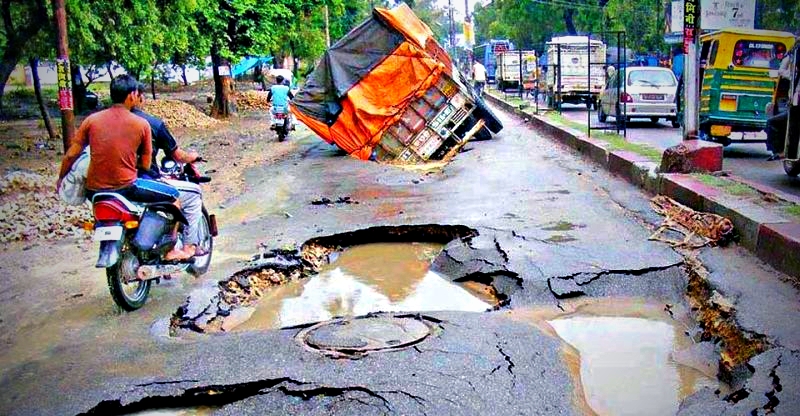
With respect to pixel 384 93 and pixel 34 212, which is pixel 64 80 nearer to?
pixel 34 212

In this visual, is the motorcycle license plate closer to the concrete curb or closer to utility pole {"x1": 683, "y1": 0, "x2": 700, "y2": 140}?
the concrete curb

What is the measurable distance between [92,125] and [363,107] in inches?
373

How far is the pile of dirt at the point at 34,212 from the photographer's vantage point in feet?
26.9

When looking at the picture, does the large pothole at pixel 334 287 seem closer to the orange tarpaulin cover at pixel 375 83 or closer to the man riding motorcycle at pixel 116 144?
the man riding motorcycle at pixel 116 144

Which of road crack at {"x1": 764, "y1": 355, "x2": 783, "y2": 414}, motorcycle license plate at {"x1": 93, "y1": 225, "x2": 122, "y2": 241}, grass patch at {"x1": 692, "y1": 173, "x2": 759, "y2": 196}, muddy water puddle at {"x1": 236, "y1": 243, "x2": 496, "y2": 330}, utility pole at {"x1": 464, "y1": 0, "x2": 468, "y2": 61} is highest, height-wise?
utility pole at {"x1": 464, "y1": 0, "x2": 468, "y2": 61}

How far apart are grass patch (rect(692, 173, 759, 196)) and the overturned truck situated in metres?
6.37

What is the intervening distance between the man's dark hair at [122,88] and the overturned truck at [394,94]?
9.12 meters

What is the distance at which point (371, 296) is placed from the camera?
619 centimetres

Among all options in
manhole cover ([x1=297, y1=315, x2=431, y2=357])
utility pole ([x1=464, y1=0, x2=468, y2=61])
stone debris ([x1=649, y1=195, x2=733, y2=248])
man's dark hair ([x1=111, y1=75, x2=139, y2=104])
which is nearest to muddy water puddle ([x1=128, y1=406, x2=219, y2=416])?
manhole cover ([x1=297, y1=315, x2=431, y2=357])

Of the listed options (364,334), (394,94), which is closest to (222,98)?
(394,94)

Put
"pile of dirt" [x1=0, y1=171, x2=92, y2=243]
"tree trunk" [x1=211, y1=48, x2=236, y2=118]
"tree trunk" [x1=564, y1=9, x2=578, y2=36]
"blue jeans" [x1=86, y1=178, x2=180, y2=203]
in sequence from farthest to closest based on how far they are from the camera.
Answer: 1. "tree trunk" [x1=564, y1=9, x2=578, y2=36]
2. "tree trunk" [x1=211, y1=48, x2=236, y2=118]
3. "pile of dirt" [x1=0, y1=171, x2=92, y2=243]
4. "blue jeans" [x1=86, y1=178, x2=180, y2=203]

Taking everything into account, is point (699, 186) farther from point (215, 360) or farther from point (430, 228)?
point (215, 360)

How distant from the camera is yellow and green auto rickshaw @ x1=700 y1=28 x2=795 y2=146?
13.5 meters

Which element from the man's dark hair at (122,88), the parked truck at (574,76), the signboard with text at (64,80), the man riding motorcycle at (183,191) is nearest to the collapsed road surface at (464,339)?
the man riding motorcycle at (183,191)
